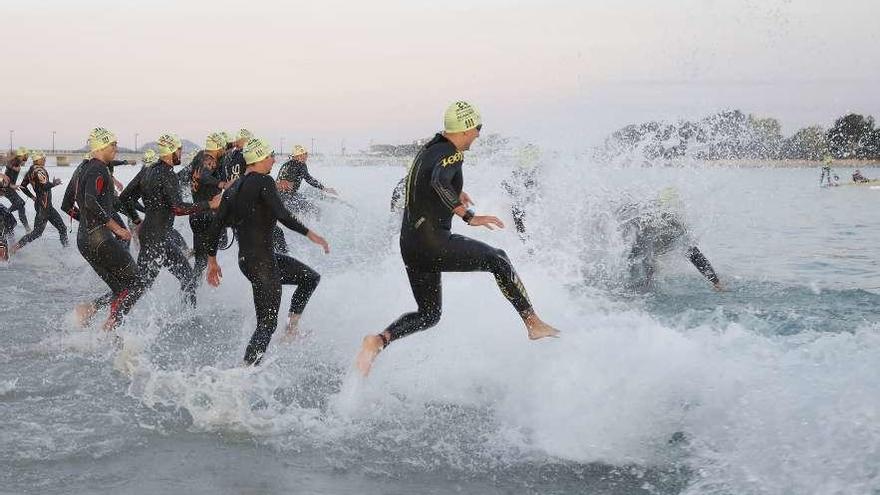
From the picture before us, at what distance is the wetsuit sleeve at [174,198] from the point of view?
912 cm

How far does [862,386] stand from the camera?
532 cm

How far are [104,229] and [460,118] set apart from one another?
12.9 ft

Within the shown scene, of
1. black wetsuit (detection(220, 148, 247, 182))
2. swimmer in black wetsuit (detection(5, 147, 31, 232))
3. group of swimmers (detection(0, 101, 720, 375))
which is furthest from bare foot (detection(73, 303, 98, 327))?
swimmer in black wetsuit (detection(5, 147, 31, 232))

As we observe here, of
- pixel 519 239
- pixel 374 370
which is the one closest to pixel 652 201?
pixel 519 239

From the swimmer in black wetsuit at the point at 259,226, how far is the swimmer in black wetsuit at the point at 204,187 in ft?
8.69

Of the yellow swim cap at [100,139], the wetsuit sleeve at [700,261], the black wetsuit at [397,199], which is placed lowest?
the wetsuit sleeve at [700,261]

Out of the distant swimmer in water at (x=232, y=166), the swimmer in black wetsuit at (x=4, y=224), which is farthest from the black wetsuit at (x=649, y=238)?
the swimmer in black wetsuit at (x=4, y=224)

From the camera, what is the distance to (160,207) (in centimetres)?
929

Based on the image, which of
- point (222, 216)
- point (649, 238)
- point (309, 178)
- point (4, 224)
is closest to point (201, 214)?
point (222, 216)

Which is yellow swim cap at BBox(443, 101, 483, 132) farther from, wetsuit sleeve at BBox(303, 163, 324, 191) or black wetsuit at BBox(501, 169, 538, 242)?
wetsuit sleeve at BBox(303, 163, 324, 191)

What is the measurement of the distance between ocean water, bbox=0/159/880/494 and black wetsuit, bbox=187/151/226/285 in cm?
65

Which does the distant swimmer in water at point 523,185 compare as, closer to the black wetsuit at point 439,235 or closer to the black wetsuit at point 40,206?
the black wetsuit at point 439,235

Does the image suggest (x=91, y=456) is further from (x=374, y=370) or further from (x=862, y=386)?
(x=862, y=386)

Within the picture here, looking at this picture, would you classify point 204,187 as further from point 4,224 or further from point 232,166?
point 4,224
